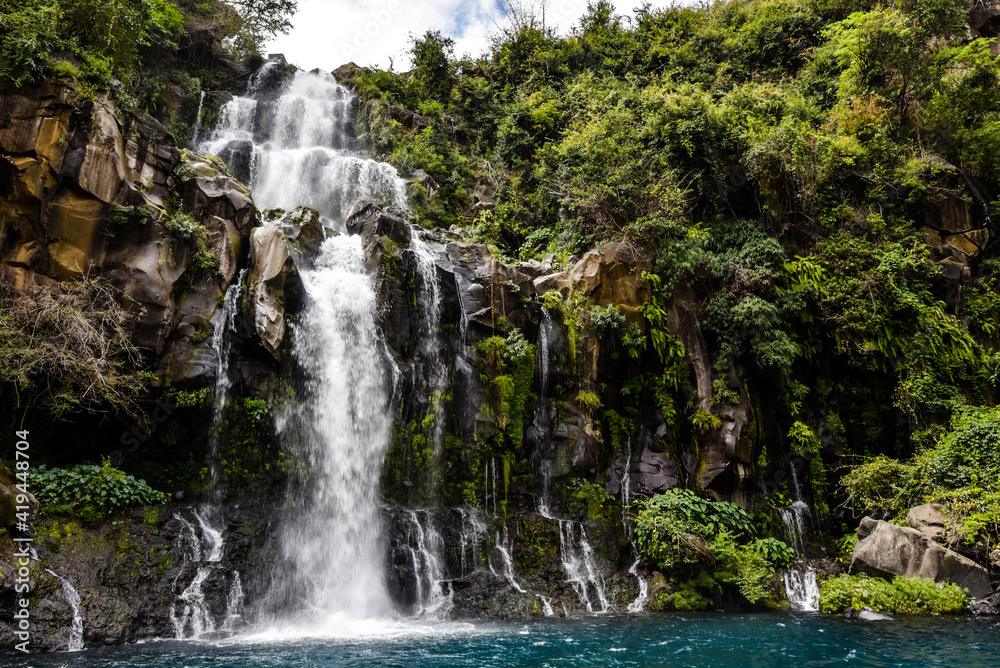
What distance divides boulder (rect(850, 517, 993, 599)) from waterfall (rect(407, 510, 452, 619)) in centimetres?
876

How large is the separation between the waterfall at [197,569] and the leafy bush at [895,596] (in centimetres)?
1190

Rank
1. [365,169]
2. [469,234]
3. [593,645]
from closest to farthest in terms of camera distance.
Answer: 1. [593,645]
2. [469,234]
3. [365,169]

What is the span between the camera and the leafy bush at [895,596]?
32.3 ft

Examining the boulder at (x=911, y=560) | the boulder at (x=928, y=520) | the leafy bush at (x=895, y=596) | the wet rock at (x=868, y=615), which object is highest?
the boulder at (x=928, y=520)

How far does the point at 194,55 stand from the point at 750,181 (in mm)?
23264

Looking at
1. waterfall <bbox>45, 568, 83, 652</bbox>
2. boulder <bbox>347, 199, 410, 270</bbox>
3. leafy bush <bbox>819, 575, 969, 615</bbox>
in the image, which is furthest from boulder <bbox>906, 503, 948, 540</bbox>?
waterfall <bbox>45, 568, 83, 652</bbox>

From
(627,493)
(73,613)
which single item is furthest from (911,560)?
(73,613)

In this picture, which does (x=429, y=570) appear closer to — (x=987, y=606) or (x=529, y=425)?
(x=529, y=425)

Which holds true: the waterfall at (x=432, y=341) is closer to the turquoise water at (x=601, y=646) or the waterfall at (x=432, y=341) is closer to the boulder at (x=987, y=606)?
the turquoise water at (x=601, y=646)

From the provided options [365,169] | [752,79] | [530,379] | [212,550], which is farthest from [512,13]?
[212,550]

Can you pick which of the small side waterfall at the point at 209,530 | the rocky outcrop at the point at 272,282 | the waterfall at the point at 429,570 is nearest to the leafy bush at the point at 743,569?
the waterfall at the point at 429,570

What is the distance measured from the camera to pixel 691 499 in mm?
12570

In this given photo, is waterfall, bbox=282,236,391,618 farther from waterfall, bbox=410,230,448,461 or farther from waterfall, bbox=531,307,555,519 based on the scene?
waterfall, bbox=531,307,555,519

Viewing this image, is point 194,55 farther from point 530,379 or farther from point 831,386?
point 831,386
